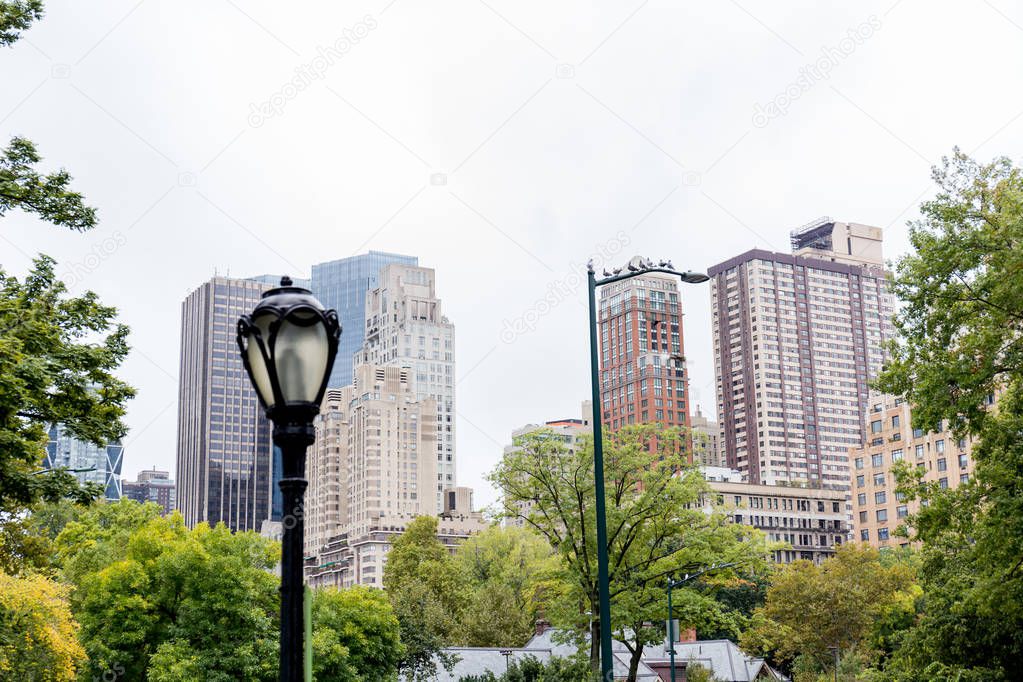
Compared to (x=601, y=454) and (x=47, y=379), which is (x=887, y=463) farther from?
(x=47, y=379)

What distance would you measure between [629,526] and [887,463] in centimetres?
11308

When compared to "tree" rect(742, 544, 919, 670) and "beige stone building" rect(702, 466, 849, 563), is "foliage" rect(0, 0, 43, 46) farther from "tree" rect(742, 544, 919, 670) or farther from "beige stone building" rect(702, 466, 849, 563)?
"beige stone building" rect(702, 466, 849, 563)

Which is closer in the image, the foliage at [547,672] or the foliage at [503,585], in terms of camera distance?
the foliage at [547,672]

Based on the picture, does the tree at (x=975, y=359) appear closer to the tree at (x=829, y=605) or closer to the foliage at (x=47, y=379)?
the foliage at (x=47, y=379)

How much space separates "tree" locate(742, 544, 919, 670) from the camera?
2731 inches

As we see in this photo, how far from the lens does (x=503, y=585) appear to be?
91125mm

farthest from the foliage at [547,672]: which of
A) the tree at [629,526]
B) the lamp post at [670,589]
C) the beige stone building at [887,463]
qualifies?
the beige stone building at [887,463]

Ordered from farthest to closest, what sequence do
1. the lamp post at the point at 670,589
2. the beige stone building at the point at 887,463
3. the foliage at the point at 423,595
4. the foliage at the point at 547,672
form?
the beige stone building at the point at 887,463
the foliage at the point at 423,595
the lamp post at the point at 670,589
the foliage at the point at 547,672

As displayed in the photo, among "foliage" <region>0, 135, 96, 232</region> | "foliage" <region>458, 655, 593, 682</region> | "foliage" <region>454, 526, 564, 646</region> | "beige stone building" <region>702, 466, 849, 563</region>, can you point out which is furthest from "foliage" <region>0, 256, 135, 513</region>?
"beige stone building" <region>702, 466, 849, 563</region>

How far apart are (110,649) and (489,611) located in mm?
41780

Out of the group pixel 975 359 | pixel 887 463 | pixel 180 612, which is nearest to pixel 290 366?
pixel 975 359

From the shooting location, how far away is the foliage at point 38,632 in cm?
3203

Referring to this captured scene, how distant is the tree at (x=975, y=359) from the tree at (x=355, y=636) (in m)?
28.7

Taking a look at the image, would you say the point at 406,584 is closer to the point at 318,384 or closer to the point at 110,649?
the point at 110,649
